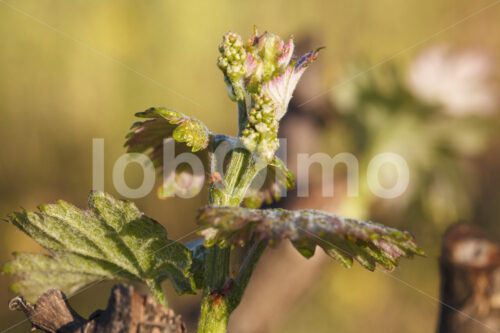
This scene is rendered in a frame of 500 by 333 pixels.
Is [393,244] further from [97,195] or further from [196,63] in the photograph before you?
[196,63]

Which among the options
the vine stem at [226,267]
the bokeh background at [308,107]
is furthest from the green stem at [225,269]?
the bokeh background at [308,107]

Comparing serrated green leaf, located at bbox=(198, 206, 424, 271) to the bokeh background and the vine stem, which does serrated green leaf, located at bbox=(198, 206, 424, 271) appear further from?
the bokeh background

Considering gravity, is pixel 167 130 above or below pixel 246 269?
above

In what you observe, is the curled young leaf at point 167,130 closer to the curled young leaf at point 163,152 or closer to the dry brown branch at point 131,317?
the curled young leaf at point 163,152

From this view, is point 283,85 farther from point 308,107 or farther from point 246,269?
point 308,107

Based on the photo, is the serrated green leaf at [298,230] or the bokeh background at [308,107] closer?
the serrated green leaf at [298,230]

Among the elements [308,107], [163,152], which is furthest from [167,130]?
[308,107]

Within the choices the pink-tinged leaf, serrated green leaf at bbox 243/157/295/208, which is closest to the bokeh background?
serrated green leaf at bbox 243/157/295/208

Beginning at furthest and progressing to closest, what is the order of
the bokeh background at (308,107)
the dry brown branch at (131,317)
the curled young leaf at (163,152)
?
the bokeh background at (308,107) → the curled young leaf at (163,152) → the dry brown branch at (131,317)
